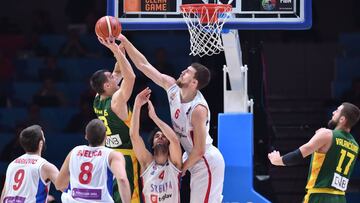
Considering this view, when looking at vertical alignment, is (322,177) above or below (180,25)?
below

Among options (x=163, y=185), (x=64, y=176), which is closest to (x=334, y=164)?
(x=163, y=185)

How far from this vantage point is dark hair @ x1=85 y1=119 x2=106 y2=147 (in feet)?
26.1

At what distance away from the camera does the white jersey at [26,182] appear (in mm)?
8281

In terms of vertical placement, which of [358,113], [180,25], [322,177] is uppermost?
[180,25]

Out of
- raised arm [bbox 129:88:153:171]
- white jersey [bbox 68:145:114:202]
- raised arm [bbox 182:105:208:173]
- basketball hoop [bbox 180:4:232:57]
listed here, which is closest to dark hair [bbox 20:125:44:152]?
white jersey [bbox 68:145:114:202]

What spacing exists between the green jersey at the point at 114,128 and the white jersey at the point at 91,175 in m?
0.64

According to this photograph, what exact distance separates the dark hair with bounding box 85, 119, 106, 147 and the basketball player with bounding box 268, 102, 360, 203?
1.48 meters

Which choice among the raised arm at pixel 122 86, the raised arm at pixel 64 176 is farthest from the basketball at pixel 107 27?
the raised arm at pixel 64 176

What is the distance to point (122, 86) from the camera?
27.8 ft

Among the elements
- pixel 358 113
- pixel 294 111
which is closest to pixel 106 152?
pixel 358 113

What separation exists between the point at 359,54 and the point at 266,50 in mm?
1409

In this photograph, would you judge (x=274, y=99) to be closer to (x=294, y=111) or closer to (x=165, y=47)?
(x=294, y=111)

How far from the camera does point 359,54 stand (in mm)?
14023

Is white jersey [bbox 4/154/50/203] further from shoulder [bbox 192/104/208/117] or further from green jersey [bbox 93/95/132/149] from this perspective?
shoulder [bbox 192/104/208/117]
